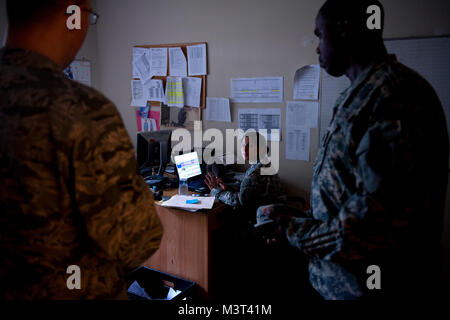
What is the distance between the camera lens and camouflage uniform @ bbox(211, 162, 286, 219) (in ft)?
7.27

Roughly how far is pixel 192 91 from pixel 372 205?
2589 mm

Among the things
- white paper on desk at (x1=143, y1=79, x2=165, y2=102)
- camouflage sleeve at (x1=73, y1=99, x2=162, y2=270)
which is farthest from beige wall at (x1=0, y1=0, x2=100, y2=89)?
camouflage sleeve at (x1=73, y1=99, x2=162, y2=270)

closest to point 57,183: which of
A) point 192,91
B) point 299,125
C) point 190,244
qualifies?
point 190,244

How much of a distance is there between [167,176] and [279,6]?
176cm

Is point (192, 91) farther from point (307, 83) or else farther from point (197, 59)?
point (307, 83)

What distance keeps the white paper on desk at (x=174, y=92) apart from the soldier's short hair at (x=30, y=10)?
244 cm

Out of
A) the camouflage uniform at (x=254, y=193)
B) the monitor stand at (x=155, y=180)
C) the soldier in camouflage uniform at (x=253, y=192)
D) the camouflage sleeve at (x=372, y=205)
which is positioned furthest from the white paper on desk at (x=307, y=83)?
the camouflage sleeve at (x=372, y=205)

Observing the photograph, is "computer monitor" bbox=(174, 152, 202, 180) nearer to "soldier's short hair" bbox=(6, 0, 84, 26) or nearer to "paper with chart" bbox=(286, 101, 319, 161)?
"paper with chart" bbox=(286, 101, 319, 161)

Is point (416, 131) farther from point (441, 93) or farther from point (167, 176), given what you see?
point (167, 176)

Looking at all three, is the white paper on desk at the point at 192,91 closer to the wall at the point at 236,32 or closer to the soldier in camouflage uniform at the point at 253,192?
the wall at the point at 236,32

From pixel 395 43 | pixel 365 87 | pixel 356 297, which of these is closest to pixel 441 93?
pixel 395 43

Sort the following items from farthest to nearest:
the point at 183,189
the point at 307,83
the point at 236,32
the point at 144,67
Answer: the point at 144,67, the point at 236,32, the point at 307,83, the point at 183,189

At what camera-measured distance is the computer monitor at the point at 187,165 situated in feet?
8.64

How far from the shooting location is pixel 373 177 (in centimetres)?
74
